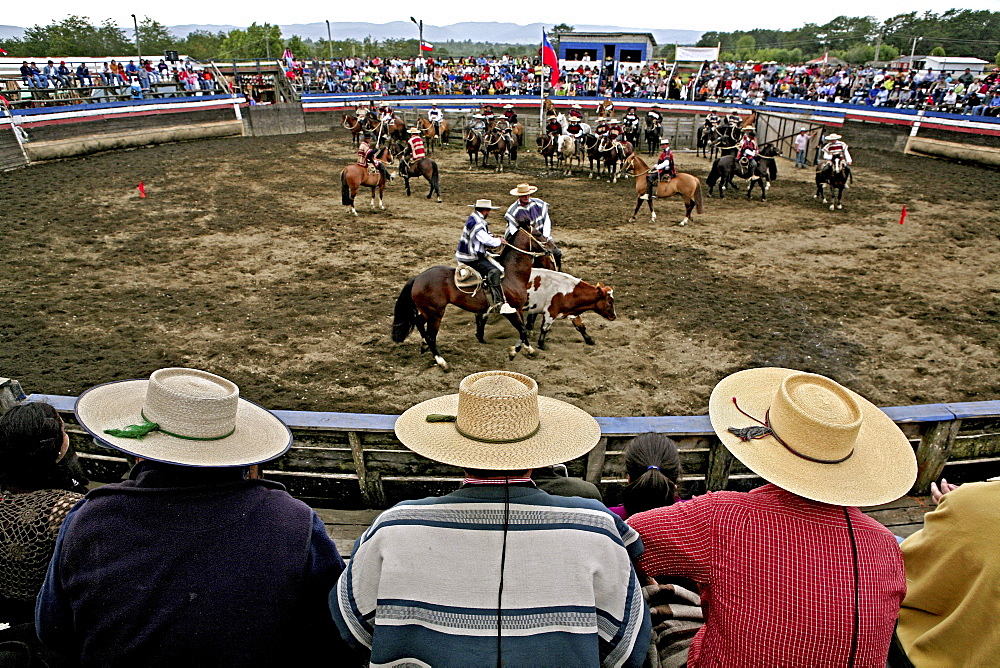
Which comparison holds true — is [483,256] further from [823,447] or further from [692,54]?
[692,54]

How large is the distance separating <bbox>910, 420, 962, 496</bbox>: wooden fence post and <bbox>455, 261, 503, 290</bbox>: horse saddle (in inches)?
196

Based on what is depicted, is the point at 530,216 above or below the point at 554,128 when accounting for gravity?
below

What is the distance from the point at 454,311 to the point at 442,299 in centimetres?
197

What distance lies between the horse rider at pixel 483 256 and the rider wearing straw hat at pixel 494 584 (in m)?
6.11

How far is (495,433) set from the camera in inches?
75.0

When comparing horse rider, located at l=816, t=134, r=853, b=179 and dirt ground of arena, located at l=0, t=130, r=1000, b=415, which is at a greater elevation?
horse rider, located at l=816, t=134, r=853, b=179

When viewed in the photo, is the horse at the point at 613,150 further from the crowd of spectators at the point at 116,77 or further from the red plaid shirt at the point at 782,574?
the crowd of spectators at the point at 116,77

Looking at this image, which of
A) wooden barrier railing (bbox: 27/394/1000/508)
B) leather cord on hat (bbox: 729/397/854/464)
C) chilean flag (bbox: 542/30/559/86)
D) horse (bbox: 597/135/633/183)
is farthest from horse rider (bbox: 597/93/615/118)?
leather cord on hat (bbox: 729/397/854/464)

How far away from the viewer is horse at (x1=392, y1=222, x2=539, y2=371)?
7.62 m

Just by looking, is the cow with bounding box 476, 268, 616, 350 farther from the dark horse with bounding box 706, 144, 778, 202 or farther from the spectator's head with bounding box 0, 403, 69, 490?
the dark horse with bounding box 706, 144, 778, 202

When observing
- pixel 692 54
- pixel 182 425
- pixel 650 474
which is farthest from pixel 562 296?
pixel 692 54

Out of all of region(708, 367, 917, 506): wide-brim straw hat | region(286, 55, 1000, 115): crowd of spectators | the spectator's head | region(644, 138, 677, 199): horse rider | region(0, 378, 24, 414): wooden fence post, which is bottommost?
region(0, 378, 24, 414): wooden fence post

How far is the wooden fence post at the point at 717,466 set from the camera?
396cm

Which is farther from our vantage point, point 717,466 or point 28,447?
point 717,466
